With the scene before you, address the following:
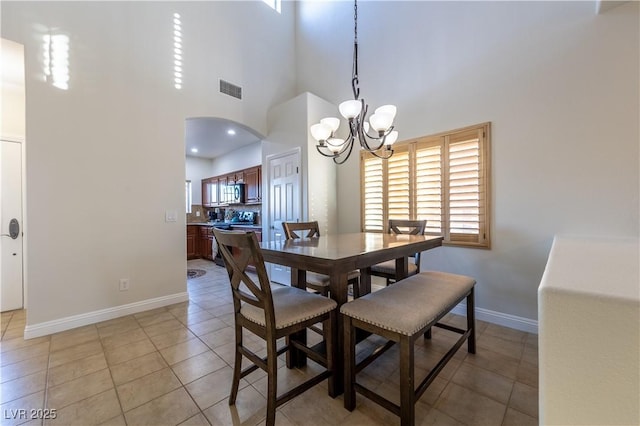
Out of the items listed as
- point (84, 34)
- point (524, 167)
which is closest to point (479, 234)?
point (524, 167)

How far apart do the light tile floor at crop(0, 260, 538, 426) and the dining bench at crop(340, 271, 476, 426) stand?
0.64 ft

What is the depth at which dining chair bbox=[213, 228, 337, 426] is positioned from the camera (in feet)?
4.40

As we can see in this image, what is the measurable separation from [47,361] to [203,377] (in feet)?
4.32

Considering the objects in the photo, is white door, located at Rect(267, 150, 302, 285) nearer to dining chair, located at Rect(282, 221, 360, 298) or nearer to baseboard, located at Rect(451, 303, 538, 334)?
dining chair, located at Rect(282, 221, 360, 298)

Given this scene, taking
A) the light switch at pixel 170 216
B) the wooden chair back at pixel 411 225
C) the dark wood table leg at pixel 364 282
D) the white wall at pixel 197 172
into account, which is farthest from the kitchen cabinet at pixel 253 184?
the dark wood table leg at pixel 364 282

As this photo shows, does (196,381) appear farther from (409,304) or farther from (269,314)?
(409,304)

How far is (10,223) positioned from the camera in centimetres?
301

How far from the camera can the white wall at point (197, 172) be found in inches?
292

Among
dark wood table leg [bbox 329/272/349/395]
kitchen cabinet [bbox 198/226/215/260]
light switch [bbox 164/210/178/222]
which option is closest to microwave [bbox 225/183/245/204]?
kitchen cabinet [bbox 198/226/215/260]

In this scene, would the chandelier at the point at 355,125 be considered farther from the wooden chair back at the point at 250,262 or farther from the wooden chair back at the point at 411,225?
the wooden chair back at the point at 250,262

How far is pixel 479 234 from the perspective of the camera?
2.73 metres

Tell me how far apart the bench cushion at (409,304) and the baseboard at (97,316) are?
264 cm

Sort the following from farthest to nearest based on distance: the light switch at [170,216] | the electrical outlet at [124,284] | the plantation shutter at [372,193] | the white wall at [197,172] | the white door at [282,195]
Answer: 1. the white wall at [197,172]
2. the white door at [282,195]
3. the plantation shutter at [372,193]
4. the light switch at [170,216]
5. the electrical outlet at [124,284]

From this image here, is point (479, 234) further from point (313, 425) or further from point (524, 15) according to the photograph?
point (313, 425)
